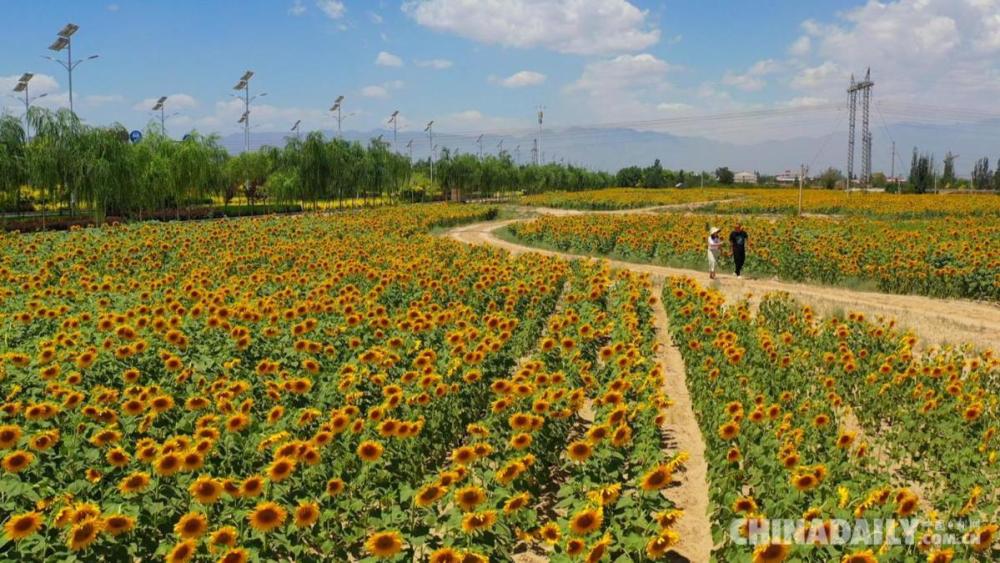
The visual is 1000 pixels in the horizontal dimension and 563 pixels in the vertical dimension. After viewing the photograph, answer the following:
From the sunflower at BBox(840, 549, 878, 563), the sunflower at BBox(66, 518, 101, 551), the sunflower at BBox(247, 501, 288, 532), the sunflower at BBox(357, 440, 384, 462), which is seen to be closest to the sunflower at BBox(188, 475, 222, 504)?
the sunflower at BBox(247, 501, 288, 532)

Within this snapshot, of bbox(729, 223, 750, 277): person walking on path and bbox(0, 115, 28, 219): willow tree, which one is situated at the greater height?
bbox(0, 115, 28, 219): willow tree

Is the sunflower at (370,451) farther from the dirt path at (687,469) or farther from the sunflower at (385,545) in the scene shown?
the dirt path at (687,469)

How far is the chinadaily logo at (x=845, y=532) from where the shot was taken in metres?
3.77

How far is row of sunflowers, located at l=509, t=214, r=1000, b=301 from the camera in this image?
52.0ft

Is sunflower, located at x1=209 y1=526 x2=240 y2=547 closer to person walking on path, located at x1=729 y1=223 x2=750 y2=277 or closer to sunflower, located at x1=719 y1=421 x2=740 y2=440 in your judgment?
sunflower, located at x1=719 y1=421 x2=740 y2=440

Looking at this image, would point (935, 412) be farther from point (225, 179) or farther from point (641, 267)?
point (225, 179)

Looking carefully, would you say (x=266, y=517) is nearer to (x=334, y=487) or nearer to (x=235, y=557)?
(x=235, y=557)

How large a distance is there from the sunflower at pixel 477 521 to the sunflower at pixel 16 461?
8.59ft

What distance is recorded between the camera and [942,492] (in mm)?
5664

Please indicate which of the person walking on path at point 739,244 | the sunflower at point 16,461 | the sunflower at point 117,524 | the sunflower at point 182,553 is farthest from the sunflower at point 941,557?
the person walking on path at point 739,244

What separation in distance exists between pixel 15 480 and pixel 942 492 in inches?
266

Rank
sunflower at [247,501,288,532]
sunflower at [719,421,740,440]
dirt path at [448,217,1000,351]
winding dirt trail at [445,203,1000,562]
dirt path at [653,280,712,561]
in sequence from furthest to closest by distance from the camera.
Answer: dirt path at [448,217,1000,351], winding dirt trail at [445,203,1000,562], sunflower at [719,421,740,440], dirt path at [653,280,712,561], sunflower at [247,501,288,532]

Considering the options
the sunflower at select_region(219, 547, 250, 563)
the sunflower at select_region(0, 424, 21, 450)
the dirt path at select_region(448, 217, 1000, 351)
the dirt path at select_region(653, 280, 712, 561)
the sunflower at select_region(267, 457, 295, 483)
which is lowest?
the dirt path at select_region(653, 280, 712, 561)

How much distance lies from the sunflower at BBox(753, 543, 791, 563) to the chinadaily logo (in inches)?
7.2
